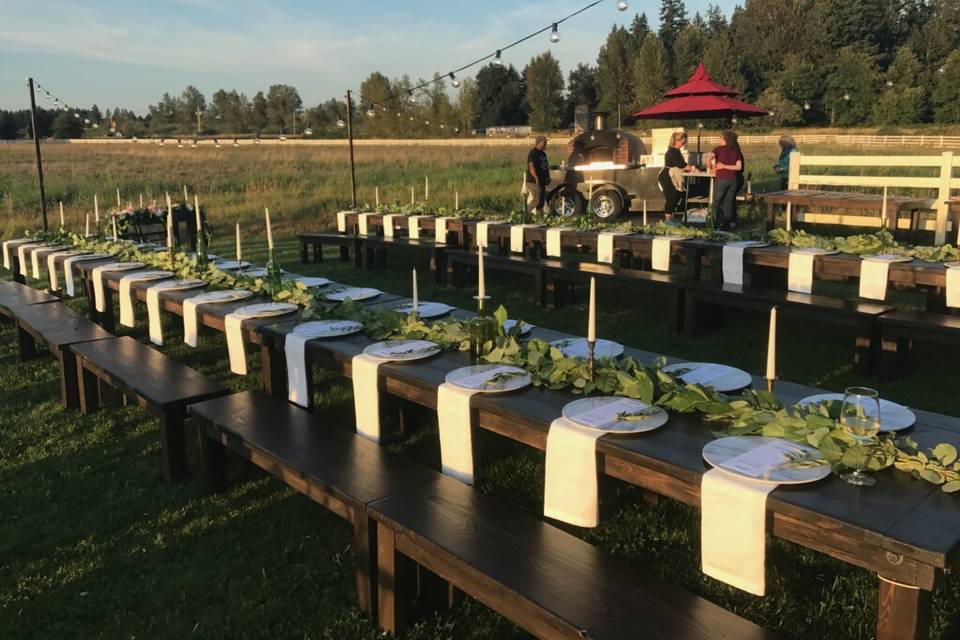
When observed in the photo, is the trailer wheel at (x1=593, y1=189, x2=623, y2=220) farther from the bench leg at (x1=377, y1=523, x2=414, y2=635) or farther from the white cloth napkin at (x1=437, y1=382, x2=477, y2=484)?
the bench leg at (x1=377, y1=523, x2=414, y2=635)

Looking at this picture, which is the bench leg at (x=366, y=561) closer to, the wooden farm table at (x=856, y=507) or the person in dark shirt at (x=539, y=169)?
the wooden farm table at (x=856, y=507)

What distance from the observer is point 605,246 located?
25.7 ft

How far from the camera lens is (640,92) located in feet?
227

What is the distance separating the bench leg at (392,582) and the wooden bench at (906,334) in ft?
13.0

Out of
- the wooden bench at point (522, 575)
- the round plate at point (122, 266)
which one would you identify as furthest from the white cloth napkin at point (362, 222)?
the wooden bench at point (522, 575)

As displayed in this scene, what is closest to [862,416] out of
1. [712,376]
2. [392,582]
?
[712,376]

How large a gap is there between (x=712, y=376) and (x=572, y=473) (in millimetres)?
844

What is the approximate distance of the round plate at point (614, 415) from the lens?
100 inches

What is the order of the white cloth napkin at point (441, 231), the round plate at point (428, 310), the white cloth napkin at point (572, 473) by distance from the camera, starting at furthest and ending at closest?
the white cloth napkin at point (441, 231) < the round plate at point (428, 310) < the white cloth napkin at point (572, 473)

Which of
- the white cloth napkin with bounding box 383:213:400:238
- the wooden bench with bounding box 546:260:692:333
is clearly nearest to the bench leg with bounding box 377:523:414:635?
the wooden bench with bounding box 546:260:692:333

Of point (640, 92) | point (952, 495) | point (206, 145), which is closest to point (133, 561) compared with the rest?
point (952, 495)

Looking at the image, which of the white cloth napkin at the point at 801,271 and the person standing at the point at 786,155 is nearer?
the white cloth napkin at the point at 801,271

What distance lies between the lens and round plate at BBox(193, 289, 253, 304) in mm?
5039

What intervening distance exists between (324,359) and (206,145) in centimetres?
5429
